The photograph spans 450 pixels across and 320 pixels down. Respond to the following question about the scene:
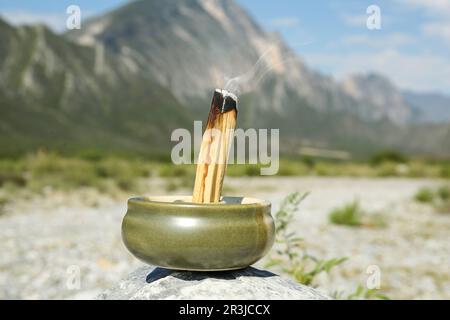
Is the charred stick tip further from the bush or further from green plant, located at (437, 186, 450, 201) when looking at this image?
the bush

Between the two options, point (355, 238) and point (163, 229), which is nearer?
point (163, 229)

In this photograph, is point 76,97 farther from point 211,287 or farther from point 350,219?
point 211,287

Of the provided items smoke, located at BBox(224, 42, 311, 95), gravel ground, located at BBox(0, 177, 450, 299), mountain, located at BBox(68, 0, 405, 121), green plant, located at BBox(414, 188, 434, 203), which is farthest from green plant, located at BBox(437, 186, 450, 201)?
mountain, located at BBox(68, 0, 405, 121)

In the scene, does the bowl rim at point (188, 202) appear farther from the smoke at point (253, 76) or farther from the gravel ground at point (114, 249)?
the gravel ground at point (114, 249)

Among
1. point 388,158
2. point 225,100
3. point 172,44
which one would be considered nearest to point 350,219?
point 225,100
